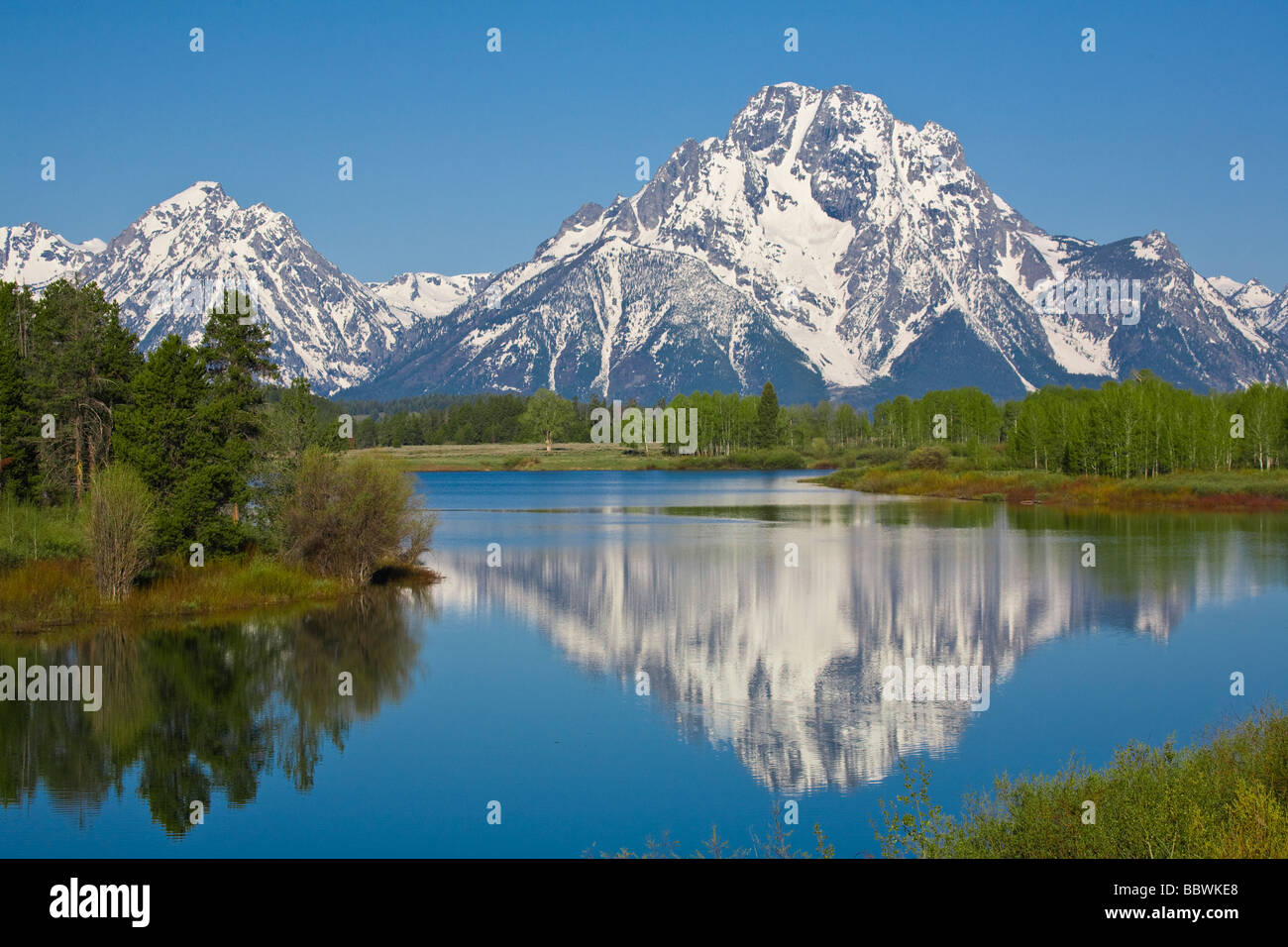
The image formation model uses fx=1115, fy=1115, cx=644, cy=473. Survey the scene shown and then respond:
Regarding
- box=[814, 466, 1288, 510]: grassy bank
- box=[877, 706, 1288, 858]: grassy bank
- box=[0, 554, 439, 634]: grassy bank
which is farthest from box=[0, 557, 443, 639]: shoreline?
box=[814, 466, 1288, 510]: grassy bank

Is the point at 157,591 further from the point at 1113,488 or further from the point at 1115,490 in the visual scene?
the point at 1113,488

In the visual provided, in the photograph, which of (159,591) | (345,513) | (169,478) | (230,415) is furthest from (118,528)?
(230,415)

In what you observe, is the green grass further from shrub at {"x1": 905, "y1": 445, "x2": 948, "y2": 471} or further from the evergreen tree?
shrub at {"x1": 905, "y1": 445, "x2": 948, "y2": 471}

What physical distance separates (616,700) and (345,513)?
20.2 meters

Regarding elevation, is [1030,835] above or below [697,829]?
above

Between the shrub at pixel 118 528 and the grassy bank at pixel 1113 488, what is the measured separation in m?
81.7

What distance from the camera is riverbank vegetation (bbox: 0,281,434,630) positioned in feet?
136

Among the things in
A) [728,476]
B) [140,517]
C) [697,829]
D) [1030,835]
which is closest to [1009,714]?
[697,829]

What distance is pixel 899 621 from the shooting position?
137 ft

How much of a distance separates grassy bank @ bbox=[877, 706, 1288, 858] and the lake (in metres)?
3.45

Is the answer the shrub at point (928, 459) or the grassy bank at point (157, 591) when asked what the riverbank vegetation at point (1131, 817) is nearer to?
the grassy bank at point (157, 591)
